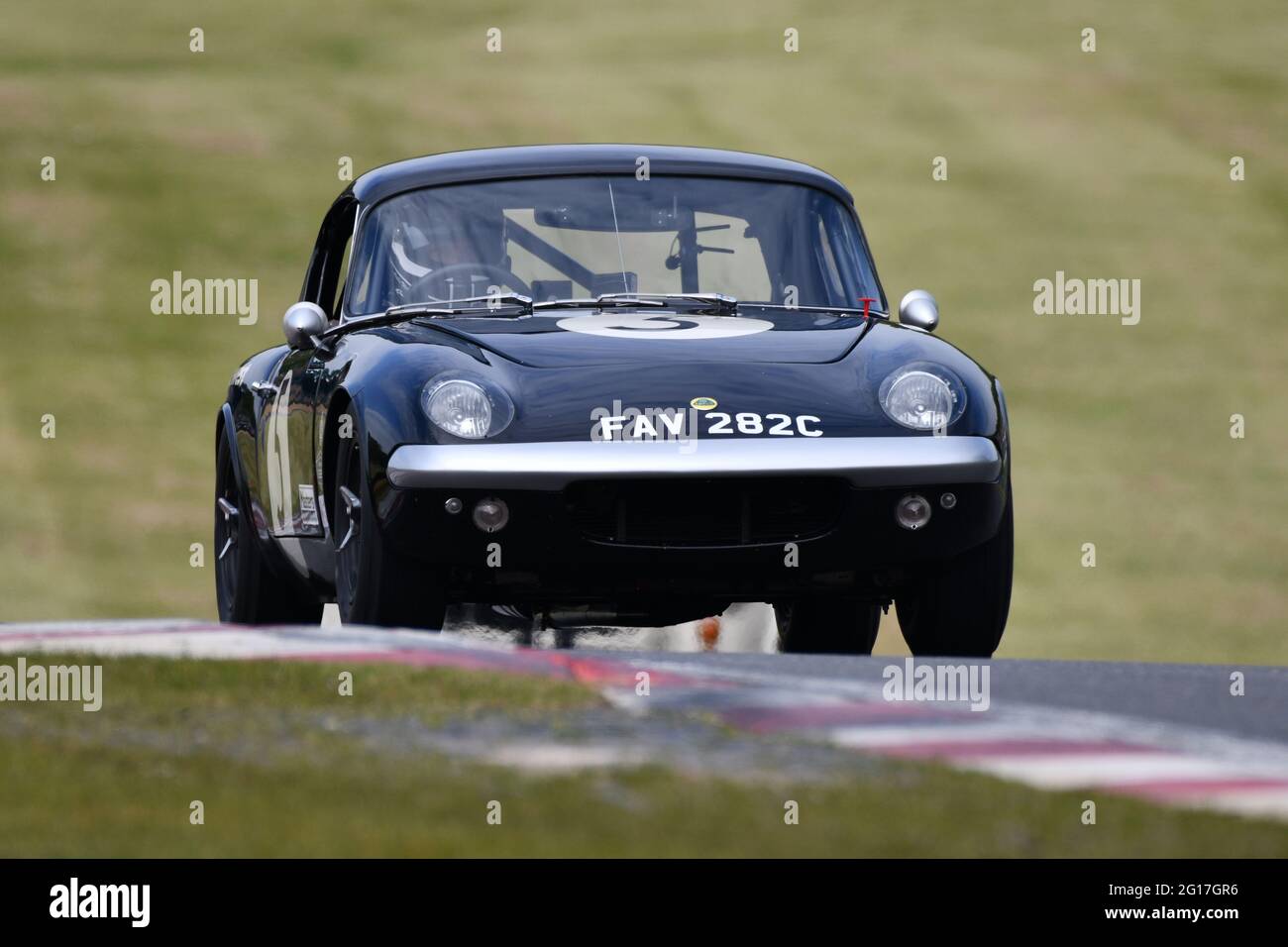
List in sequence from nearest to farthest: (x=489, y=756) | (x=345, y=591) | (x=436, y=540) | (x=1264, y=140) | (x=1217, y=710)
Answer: (x=489, y=756) → (x=1217, y=710) → (x=436, y=540) → (x=345, y=591) → (x=1264, y=140)

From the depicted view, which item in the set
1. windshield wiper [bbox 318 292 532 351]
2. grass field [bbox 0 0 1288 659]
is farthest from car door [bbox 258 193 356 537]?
grass field [bbox 0 0 1288 659]

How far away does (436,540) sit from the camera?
681cm

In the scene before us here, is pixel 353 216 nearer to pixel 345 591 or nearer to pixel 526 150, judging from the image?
pixel 526 150

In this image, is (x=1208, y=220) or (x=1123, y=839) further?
(x=1208, y=220)

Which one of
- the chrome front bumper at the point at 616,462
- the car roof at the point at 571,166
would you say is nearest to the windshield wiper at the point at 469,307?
the car roof at the point at 571,166

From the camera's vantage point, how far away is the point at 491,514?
267 inches

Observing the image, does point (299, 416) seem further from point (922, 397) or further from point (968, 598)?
point (968, 598)

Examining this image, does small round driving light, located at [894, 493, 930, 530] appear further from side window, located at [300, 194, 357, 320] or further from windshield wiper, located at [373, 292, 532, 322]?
side window, located at [300, 194, 357, 320]

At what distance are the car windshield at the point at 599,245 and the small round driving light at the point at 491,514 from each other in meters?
1.43

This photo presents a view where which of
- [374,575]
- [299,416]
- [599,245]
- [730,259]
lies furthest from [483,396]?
[730,259]

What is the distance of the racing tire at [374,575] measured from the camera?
6906 millimetres

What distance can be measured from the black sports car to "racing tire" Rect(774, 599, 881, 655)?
4.72 ft

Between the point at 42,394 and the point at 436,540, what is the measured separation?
80.2ft
